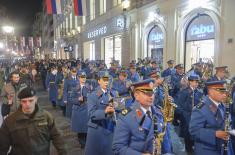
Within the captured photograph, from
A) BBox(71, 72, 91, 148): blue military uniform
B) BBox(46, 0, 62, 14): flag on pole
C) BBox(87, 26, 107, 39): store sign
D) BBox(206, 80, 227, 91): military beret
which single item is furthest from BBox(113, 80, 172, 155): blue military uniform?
BBox(87, 26, 107, 39): store sign

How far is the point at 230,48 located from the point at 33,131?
1050cm

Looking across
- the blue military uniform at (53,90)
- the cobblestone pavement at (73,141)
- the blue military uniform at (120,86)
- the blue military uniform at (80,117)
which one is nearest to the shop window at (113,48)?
the blue military uniform at (53,90)

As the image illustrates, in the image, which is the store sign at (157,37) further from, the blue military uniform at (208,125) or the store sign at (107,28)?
the blue military uniform at (208,125)

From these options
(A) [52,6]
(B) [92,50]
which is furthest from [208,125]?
(B) [92,50]

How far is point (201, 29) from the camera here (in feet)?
48.7

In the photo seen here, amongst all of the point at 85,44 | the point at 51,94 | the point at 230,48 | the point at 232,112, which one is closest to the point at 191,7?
the point at 230,48

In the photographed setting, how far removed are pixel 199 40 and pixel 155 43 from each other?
174 inches

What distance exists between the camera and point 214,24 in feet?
44.6

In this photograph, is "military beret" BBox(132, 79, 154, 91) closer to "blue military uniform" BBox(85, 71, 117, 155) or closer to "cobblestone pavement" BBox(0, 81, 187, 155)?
"blue military uniform" BBox(85, 71, 117, 155)

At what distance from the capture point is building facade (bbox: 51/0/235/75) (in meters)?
13.0

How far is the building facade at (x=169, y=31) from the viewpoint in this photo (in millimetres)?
13047

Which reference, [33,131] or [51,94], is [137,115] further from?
[51,94]

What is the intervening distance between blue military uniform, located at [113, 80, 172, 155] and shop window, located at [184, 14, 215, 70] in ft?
34.9

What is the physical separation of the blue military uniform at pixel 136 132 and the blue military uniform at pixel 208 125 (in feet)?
3.12
